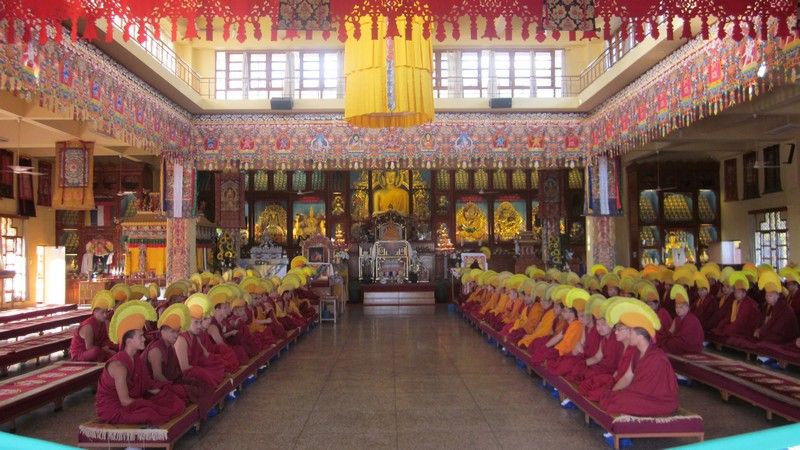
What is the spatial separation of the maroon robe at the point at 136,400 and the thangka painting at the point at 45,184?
52.5ft

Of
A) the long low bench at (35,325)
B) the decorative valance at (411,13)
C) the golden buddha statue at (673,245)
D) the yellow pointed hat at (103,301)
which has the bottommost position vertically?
the long low bench at (35,325)

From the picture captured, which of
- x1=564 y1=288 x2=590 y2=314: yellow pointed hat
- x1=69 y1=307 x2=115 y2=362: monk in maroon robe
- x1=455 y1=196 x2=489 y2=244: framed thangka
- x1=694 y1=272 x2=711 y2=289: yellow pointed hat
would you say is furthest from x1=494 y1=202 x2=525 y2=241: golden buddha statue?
x1=69 y1=307 x2=115 y2=362: monk in maroon robe

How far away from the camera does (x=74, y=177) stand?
1405cm

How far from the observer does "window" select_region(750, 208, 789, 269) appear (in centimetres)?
1823

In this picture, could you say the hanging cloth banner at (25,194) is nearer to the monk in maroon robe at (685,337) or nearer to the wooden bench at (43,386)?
the wooden bench at (43,386)

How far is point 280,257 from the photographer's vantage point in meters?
21.4

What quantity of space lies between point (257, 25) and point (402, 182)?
55.9 feet

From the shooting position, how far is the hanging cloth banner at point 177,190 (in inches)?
624

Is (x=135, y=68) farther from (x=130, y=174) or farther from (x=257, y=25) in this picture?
(x=130, y=174)

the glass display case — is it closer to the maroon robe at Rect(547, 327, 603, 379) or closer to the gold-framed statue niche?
the gold-framed statue niche

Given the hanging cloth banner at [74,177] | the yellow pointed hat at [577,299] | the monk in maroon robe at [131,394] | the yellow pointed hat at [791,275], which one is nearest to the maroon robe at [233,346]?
the monk in maroon robe at [131,394]

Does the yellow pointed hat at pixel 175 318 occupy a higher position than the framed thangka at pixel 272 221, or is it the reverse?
the framed thangka at pixel 272 221

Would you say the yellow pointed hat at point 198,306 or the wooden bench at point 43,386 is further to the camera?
the yellow pointed hat at point 198,306

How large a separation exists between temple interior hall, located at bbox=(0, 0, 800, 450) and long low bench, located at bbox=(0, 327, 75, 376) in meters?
0.05
